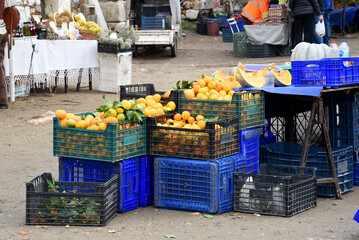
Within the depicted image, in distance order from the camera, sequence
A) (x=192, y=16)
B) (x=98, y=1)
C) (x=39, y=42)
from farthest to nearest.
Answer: (x=192, y=16)
(x=98, y=1)
(x=39, y=42)

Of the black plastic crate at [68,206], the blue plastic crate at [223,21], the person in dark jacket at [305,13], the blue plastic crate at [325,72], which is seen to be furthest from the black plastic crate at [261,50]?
the black plastic crate at [68,206]

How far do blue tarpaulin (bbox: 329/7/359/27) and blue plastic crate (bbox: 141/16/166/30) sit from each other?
5.75m

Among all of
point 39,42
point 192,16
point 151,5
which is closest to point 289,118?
point 39,42

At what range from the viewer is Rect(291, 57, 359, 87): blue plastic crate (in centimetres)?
611

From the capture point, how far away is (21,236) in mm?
5031

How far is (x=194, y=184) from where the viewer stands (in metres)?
5.64

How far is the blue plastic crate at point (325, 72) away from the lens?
611 cm

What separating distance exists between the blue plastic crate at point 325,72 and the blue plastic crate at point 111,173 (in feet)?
5.90

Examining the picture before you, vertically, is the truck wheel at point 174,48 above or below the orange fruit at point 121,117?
above

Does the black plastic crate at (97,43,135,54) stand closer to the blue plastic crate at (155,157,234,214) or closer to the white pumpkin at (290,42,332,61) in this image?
the white pumpkin at (290,42,332,61)

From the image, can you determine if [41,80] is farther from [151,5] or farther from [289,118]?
[151,5]

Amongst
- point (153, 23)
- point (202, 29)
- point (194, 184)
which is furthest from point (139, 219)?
point (202, 29)

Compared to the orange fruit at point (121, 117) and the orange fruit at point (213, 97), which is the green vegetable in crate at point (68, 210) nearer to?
the orange fruit at point (121, 117)

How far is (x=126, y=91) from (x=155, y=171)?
1.25m
